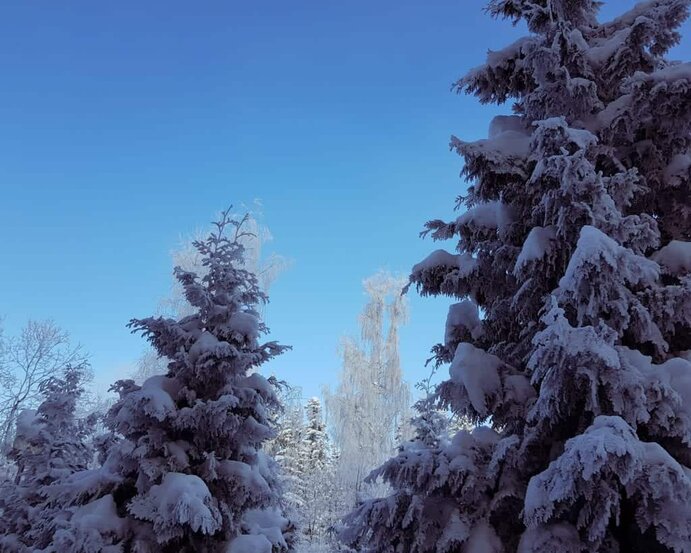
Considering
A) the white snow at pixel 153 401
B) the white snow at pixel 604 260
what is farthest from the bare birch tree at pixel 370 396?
the white snow at pixel 604 260

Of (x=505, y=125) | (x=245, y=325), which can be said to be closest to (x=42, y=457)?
(x=245, y=325)

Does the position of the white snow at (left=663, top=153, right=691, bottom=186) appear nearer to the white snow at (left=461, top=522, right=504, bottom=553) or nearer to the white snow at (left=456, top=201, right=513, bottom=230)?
the white snow at (left=456, top=201, right=513, bottom=230)

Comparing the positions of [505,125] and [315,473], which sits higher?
[315,473]

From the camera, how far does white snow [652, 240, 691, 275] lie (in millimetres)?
3809

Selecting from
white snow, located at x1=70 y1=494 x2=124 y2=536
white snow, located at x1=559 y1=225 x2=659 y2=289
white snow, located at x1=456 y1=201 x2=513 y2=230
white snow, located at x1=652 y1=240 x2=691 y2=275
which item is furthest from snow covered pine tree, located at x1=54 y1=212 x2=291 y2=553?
white snow, located at x1=652 y1=240 x2=691 y2=275

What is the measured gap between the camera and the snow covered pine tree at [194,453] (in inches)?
222

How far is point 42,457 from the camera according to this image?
1035cm

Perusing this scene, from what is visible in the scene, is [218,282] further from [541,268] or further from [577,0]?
[577,0]

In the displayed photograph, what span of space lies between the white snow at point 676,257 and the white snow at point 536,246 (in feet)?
2.81

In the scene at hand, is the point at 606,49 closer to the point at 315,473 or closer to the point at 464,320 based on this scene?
the point at 464,320

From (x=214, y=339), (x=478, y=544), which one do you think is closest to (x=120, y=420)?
(x=214, y=339)

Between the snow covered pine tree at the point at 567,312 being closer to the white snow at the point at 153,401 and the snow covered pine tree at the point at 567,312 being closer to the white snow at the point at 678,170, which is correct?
the white snow at the point at 678,170

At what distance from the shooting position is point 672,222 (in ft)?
Answer: 14.6

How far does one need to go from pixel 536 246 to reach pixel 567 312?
549 mm
